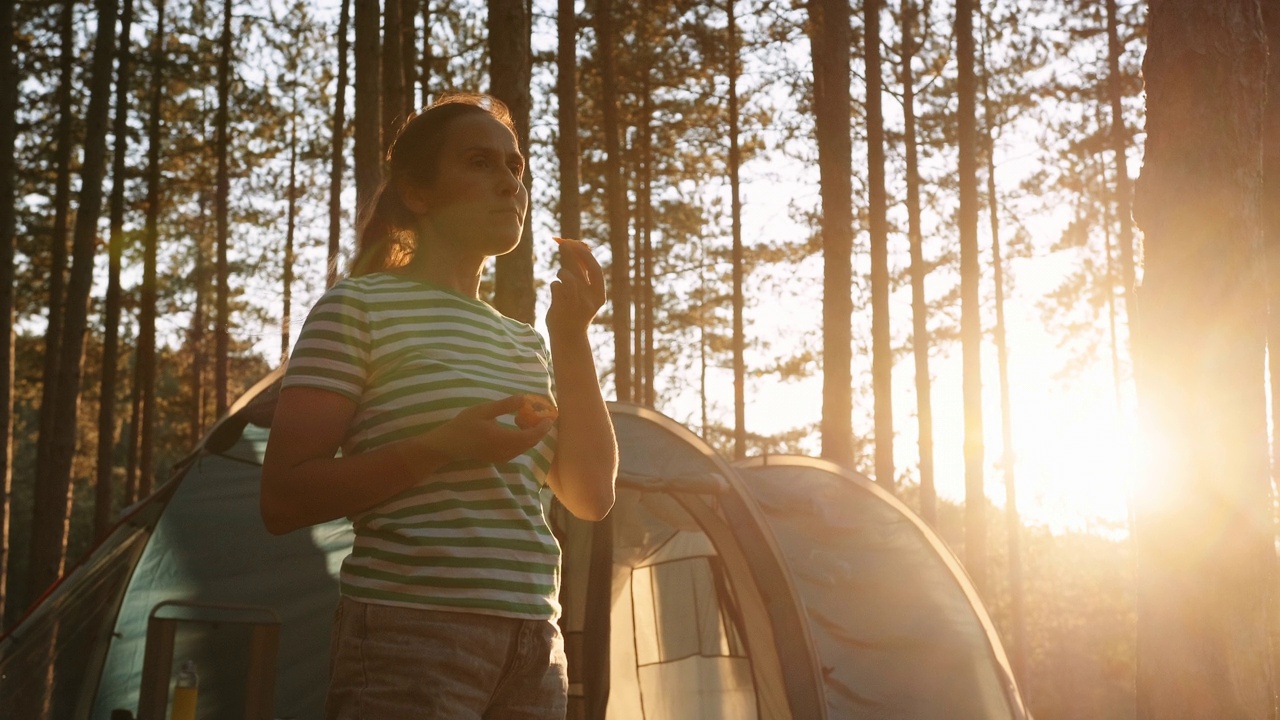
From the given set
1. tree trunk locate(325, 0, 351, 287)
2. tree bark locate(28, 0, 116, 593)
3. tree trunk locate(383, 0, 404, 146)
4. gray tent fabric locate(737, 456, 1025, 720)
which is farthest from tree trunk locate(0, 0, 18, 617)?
gray tent fabric locate(737, 456, 1025, 720)

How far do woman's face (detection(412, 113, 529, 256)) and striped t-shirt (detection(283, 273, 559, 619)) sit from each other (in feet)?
0.54

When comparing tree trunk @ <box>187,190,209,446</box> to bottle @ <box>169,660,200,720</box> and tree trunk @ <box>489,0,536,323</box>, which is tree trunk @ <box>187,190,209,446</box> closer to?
tree trunk @ <box>489,0,536,323</box>

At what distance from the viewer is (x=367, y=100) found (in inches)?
486

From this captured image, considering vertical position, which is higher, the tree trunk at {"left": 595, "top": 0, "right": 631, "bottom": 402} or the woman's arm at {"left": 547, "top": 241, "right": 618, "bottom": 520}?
the tree trunk at {"left": 595, "top": 0, "right": 631, "bottom": 402}

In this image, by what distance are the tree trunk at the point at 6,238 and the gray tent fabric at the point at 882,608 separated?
30.0 ft

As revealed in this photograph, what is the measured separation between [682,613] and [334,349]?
17.9 feet

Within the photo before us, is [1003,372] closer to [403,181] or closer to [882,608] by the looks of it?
[882,608]

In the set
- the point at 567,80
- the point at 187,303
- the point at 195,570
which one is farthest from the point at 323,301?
the point at 187,303

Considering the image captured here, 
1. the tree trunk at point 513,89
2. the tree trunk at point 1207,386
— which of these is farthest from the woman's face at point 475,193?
the tree trunk at point 513,89

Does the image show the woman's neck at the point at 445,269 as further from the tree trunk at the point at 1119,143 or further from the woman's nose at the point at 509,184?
the tree trunk at the point at 1119,143

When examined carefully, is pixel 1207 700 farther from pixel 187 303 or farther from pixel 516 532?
pixel 187 303

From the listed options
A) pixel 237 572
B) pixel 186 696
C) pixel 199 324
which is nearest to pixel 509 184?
pixel 186 696

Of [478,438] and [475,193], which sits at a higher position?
[475,193]

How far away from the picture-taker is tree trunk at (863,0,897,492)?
50.0 ft
